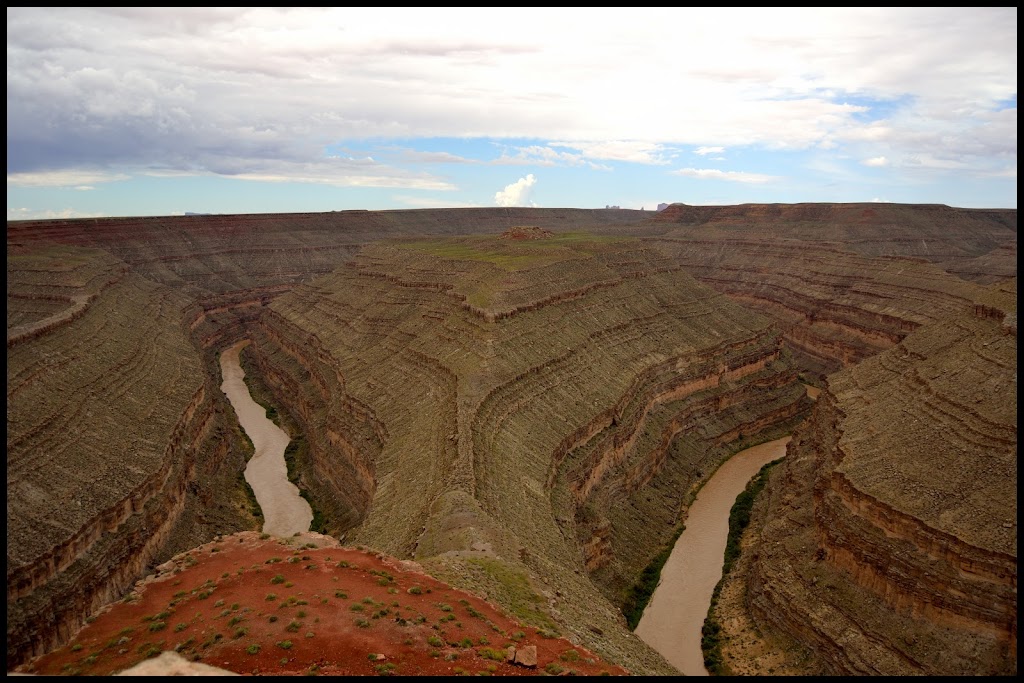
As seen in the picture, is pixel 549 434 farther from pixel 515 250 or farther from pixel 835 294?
pixel 835 294

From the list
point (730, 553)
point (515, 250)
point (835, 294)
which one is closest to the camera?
point (730, 553)

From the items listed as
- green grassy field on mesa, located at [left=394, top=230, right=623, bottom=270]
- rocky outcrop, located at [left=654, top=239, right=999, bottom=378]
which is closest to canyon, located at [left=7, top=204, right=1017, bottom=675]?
rocky outcrop, located at [left=654, top=239, right=999, bottom=378]

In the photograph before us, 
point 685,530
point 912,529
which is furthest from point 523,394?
point 912,529

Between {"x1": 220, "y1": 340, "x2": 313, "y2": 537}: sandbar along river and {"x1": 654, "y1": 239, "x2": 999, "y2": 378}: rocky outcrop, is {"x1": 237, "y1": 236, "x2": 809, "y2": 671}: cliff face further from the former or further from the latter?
{"x1": 654, "y1": 239, "x2": 999, "y2": 378}: rocky outcrop

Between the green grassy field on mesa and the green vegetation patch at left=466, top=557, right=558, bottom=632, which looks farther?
the green grassy field on mesa

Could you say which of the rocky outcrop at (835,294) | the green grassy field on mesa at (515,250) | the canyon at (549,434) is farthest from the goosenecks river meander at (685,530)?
the rocky outcrop at (835,294)

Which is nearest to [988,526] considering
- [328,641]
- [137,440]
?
[328,641]
